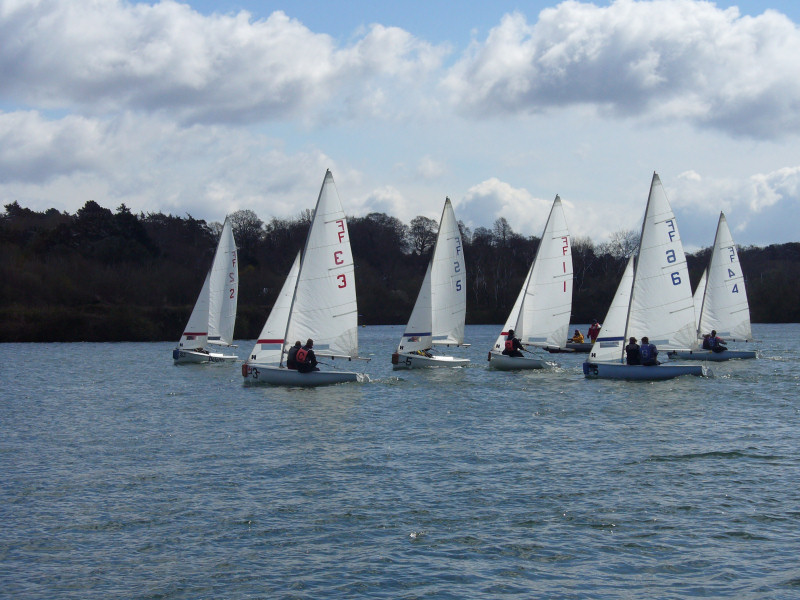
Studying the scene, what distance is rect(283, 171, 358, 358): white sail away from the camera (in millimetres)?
28266

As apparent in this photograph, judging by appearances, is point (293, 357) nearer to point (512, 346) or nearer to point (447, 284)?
point (447, 284)

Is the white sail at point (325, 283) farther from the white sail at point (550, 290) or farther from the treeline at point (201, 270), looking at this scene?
the treeline at point (201, 270)

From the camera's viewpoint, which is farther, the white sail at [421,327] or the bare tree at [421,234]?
the bare tree at [421,234]

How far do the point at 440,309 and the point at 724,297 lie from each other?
16.4 m

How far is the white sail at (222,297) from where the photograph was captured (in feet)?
138

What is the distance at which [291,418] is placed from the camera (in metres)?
22.4

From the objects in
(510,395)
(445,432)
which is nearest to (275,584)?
(445,432)

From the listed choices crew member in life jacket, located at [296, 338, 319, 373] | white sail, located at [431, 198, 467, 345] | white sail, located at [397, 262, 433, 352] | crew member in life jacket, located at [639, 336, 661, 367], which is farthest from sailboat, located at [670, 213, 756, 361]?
crew member in life jacket, located at [296, 338, 319, 373]

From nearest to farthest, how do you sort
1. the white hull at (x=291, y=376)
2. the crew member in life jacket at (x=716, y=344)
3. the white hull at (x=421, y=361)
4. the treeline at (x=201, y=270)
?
the white hull at (x=291, y=376) → the white hull at (x=421, y=361) → the crew member in life jacket at (x=716, y=344) → the treeline at (x=201, y=270)

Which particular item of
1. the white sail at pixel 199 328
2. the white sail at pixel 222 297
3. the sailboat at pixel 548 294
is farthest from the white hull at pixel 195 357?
the sailboat at pixel 548 294

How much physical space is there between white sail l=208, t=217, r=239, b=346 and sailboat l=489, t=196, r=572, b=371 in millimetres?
13232

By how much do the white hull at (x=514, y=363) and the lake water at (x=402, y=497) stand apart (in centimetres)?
824

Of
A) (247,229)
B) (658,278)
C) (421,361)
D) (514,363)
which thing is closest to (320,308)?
(421,361)

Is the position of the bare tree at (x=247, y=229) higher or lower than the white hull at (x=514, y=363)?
higher
